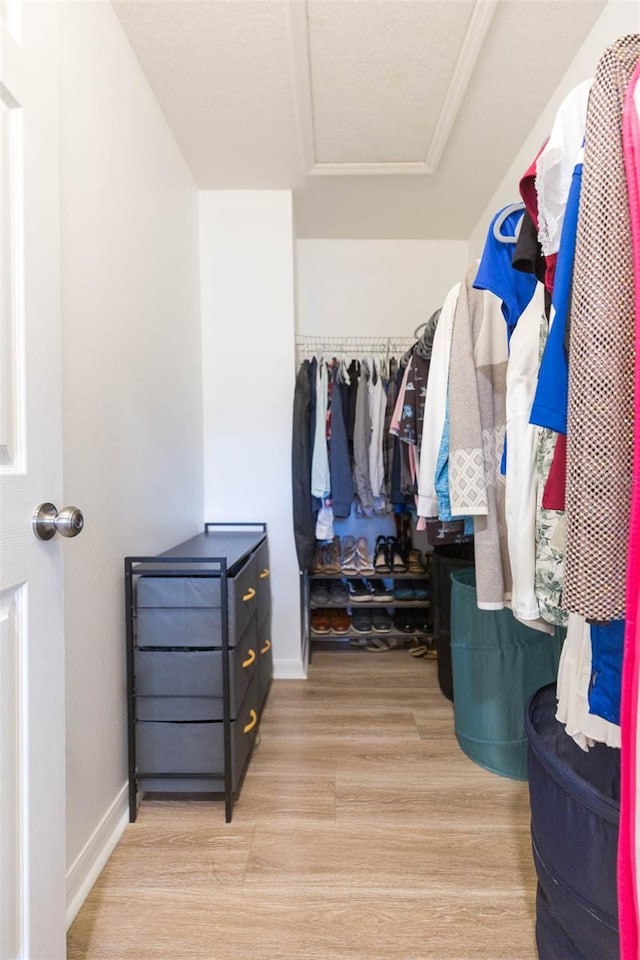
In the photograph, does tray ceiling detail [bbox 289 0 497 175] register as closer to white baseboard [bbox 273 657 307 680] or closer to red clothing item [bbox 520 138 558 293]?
red clothing item [bbox 520 138 558 293]

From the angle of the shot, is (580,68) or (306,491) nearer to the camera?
(580,68)

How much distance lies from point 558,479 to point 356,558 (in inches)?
77.9

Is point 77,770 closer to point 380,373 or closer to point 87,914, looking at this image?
point 87,914

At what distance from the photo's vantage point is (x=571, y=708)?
79 cm

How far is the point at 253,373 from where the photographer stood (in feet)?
7.61

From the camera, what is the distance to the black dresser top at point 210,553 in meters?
1.41

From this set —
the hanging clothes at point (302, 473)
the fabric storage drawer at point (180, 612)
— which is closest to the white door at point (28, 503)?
the fabric storage drawer at point (180, 612)

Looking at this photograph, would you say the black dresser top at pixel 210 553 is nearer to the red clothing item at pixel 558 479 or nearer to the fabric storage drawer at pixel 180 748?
the fabric storage drawer at pixel 180 748

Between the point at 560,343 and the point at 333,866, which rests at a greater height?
the point at 560,343

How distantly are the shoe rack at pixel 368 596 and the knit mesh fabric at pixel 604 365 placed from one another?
6.60 feet

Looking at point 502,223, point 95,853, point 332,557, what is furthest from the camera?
point 332,557

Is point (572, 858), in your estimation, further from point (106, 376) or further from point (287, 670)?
point (287, 670)

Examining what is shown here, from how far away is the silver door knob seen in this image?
74cm

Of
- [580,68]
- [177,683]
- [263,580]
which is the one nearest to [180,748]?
[177,683]
